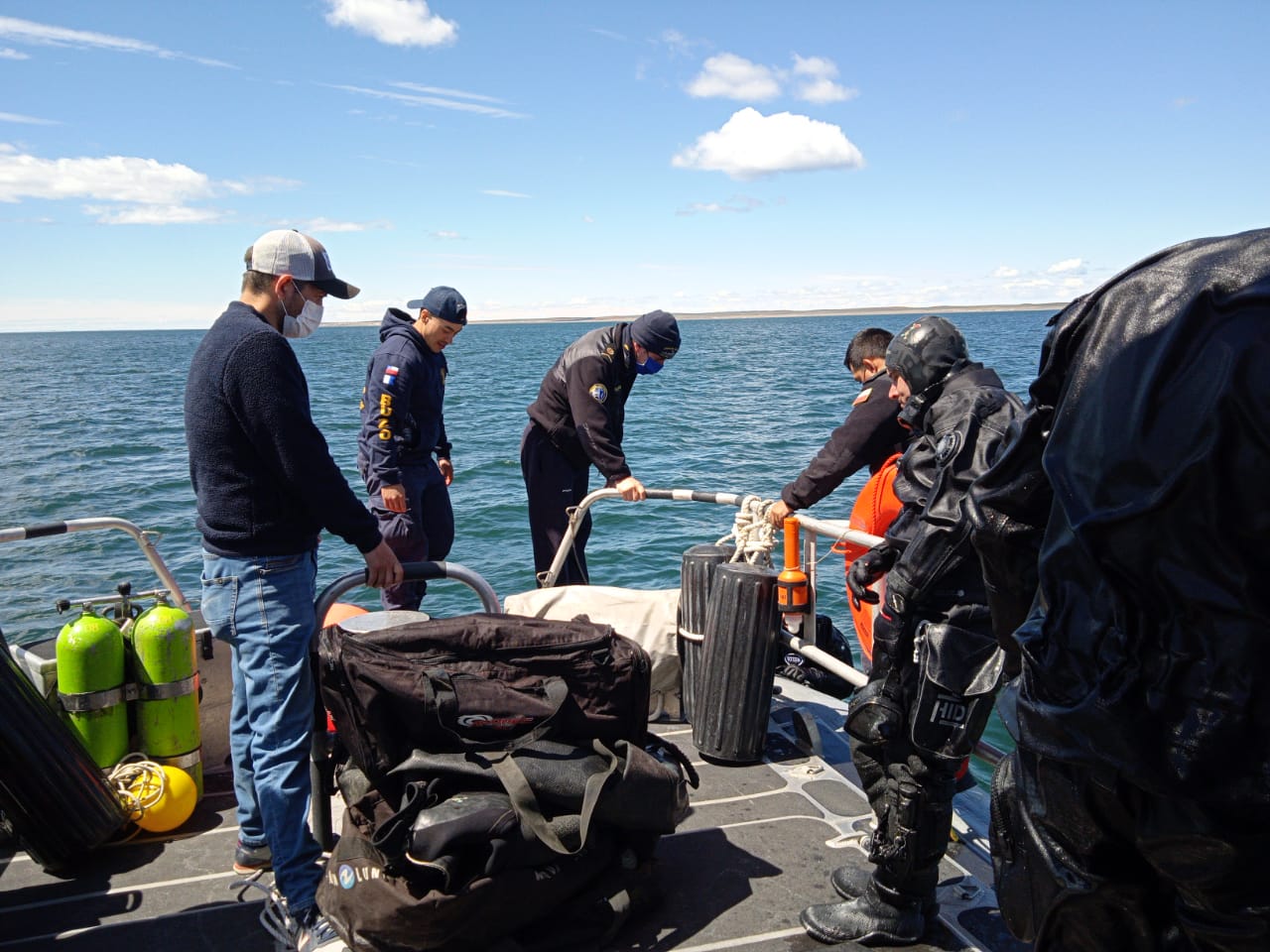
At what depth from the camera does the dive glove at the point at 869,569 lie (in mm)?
3242

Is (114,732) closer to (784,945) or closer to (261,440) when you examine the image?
(261,440)

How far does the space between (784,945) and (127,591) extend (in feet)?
9.05

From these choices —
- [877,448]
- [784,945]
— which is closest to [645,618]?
[877,448]

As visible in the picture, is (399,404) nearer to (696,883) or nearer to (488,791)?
(488,791)

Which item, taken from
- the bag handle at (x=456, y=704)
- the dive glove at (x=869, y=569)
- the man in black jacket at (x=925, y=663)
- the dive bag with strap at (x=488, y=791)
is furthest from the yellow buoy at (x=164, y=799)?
the dive glove at (x=869, y=569)

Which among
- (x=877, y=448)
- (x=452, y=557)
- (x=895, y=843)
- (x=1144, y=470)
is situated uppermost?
(x=1144, y=470)

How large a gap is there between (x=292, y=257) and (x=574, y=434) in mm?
2841

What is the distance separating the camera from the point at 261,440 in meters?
2.93

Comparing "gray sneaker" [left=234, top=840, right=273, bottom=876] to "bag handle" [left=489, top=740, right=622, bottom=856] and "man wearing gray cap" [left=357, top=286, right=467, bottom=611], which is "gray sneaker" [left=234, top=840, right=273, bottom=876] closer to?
"bag handle" [left=489, top=740, right=622, bottom=856]

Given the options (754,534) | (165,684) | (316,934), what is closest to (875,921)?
(316,934)

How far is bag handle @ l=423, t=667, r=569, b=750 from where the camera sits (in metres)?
2.79

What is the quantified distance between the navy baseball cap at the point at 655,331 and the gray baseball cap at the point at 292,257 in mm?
2629

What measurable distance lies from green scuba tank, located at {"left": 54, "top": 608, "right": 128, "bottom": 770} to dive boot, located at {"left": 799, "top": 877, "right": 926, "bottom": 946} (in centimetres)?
257

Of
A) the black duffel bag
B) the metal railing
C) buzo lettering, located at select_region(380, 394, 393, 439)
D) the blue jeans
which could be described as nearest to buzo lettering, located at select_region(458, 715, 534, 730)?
the black duffel bag
